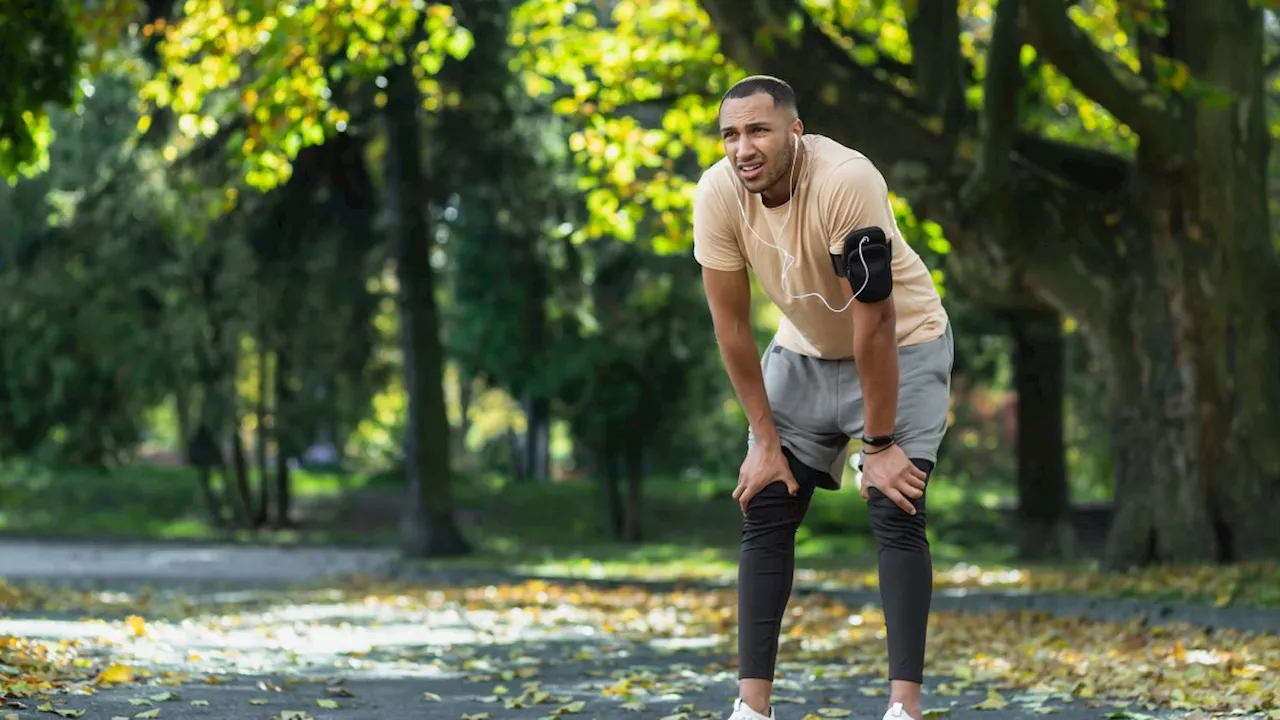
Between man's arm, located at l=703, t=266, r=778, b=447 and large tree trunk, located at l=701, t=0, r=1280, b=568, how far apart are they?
27.0ft

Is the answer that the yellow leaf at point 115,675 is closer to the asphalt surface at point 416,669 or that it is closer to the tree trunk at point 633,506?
the asphalt surface at point 416,669

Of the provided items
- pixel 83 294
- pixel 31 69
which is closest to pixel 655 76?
pixel 31 69

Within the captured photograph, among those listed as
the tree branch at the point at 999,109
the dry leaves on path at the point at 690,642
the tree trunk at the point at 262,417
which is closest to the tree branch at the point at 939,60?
the tree branch at the point at 999,109

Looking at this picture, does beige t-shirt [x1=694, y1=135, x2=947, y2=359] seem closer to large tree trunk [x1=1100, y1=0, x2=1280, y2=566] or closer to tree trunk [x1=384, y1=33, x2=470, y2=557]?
large tree trunk [x1=1100, y1=0, x2=1280, y2=566]

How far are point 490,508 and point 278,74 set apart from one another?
1914 cm

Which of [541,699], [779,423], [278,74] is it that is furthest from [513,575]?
[779,423]

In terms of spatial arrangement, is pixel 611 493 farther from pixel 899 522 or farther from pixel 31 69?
pixel 899 522

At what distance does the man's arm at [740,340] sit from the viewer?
17.2 ft

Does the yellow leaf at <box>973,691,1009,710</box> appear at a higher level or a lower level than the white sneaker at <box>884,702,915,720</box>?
lower

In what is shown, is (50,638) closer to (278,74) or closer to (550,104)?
(278,74)

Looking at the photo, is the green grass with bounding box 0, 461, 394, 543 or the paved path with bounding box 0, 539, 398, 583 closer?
the paved path with bounding box 0, 539, 398, 583

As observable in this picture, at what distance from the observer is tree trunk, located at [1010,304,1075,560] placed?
21.7 metres

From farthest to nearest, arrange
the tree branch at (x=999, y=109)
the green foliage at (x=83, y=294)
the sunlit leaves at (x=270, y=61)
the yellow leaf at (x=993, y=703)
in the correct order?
1. the green foliage at (x=83, y=294)
2. the sunlit leaves at (x=270, y=61)
3. the tree branch at (x=999, y=109)
4. the yellow leaf at (x=993, y=703)

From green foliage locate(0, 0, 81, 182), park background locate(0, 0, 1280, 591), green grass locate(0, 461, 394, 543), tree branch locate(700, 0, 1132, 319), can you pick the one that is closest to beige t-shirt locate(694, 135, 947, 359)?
park background locate(0, 0, 1280, 591)
